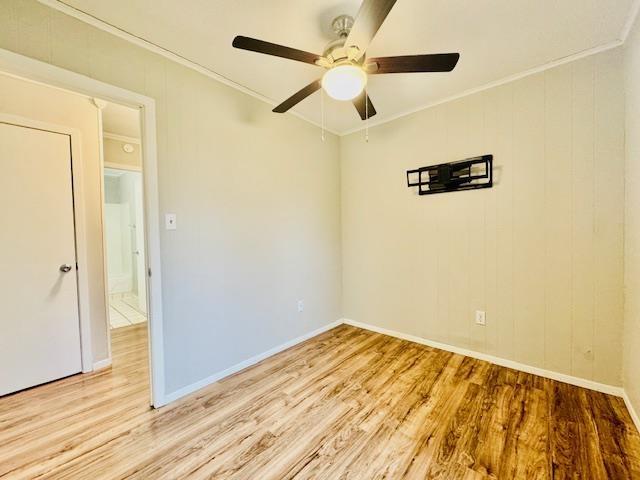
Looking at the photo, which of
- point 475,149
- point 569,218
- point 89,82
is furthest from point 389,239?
point 89,82

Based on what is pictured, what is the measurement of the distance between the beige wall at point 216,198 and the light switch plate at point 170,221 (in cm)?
4

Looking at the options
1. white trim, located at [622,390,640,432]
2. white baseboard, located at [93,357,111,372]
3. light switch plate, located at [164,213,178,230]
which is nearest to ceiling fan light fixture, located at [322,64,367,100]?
light switch plate, located at [164,213,178,230]

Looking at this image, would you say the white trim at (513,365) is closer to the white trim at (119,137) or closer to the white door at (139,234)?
the white door at (139,234)

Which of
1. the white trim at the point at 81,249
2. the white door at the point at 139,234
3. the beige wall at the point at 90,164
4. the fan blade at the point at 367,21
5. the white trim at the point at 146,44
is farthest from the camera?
the white door at the point at 139,234

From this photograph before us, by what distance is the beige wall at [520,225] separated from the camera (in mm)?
1897

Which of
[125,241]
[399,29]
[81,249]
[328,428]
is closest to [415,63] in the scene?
[399,29]

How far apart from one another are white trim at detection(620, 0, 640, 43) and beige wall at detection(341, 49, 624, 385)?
10 centimetres

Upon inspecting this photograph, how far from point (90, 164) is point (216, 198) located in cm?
129

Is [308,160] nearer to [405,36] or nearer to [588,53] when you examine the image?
[405,36]

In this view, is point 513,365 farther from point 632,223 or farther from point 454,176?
point 454,176

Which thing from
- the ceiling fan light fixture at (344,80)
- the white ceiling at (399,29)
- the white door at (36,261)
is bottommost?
the white door at (36,261)

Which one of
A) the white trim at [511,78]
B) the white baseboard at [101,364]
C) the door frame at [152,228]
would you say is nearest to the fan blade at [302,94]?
the door frame at [152,228]

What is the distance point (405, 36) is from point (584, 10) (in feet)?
3.22

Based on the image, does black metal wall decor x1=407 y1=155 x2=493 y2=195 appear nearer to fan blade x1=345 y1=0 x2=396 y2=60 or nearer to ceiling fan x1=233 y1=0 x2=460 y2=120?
ceiling fan x1=233 y1=0 x2=460 y2=120
